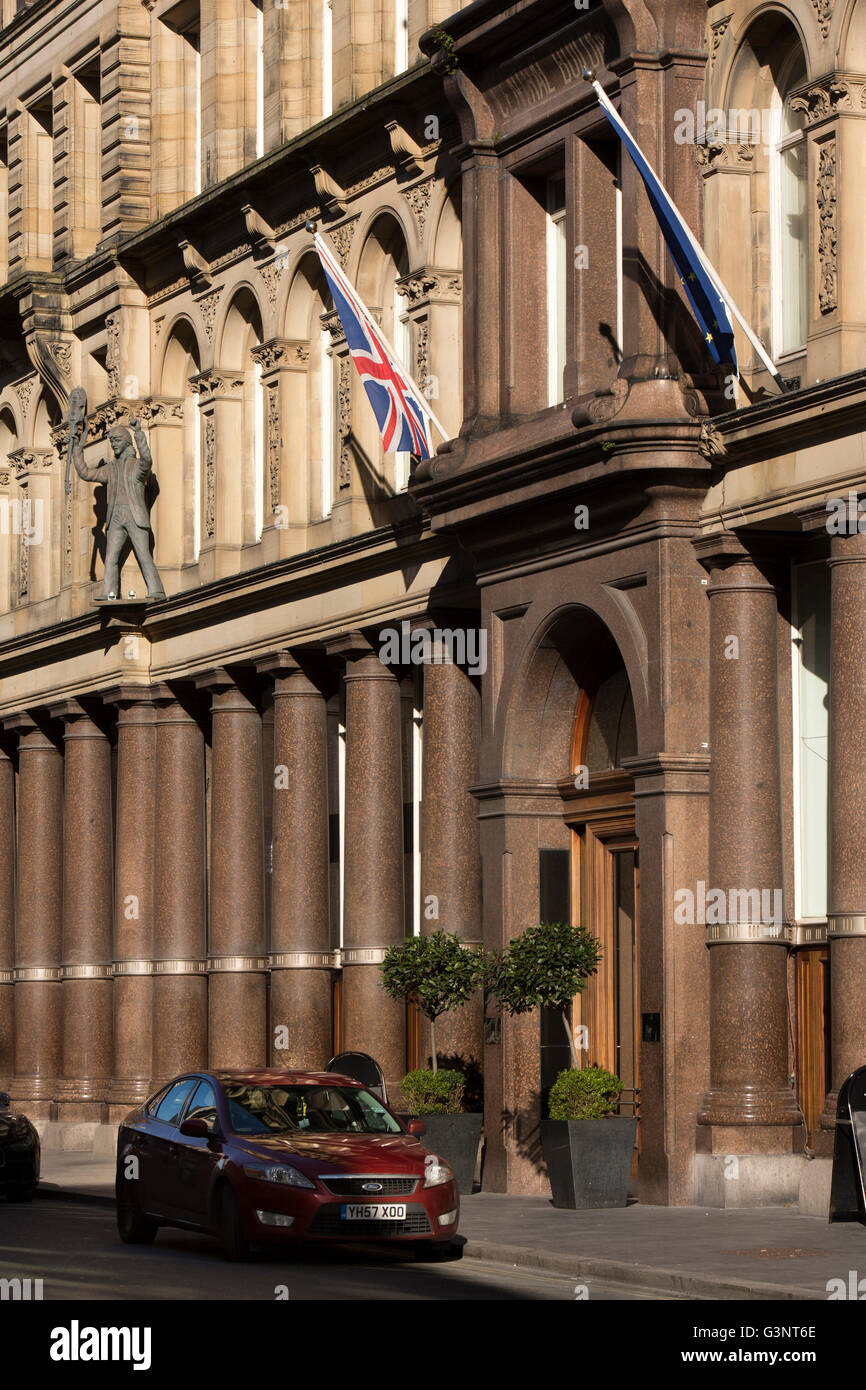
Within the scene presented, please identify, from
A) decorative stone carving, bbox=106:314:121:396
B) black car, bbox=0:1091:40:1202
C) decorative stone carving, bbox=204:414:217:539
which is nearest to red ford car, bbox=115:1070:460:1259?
black car, bbox=0:1091:40:1202

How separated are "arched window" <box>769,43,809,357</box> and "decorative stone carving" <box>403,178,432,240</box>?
7.48m

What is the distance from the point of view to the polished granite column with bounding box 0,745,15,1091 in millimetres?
45625

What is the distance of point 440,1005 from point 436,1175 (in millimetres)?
7036

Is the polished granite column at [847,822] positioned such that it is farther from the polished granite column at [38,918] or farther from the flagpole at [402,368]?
the polished granite column at [38,918]

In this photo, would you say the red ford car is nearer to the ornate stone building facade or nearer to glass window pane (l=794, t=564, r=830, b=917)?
the ornate stone building facade

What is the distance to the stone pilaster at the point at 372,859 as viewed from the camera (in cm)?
3284

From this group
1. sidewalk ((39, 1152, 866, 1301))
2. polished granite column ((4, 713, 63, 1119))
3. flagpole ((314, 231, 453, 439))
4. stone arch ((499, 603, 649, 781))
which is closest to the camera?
sidewalk ((39, 1152, 866, 1301))

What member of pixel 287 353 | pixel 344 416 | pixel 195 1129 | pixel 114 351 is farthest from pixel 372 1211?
pixel 114 351

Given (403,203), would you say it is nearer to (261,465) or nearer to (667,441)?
(261,465)

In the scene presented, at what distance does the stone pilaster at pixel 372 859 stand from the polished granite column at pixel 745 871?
8347 mm

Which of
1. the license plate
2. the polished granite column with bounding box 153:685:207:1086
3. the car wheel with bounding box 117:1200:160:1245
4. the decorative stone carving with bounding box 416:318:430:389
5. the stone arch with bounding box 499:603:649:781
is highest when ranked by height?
the decorative stone carving with bounding box 416:318:430:389

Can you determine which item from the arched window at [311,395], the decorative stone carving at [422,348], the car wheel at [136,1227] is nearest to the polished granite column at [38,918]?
the arched window at [311,395]

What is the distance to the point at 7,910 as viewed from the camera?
153ft

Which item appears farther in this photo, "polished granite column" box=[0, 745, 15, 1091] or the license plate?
"polished granite column" box=[0, 745, 15, 1091]
